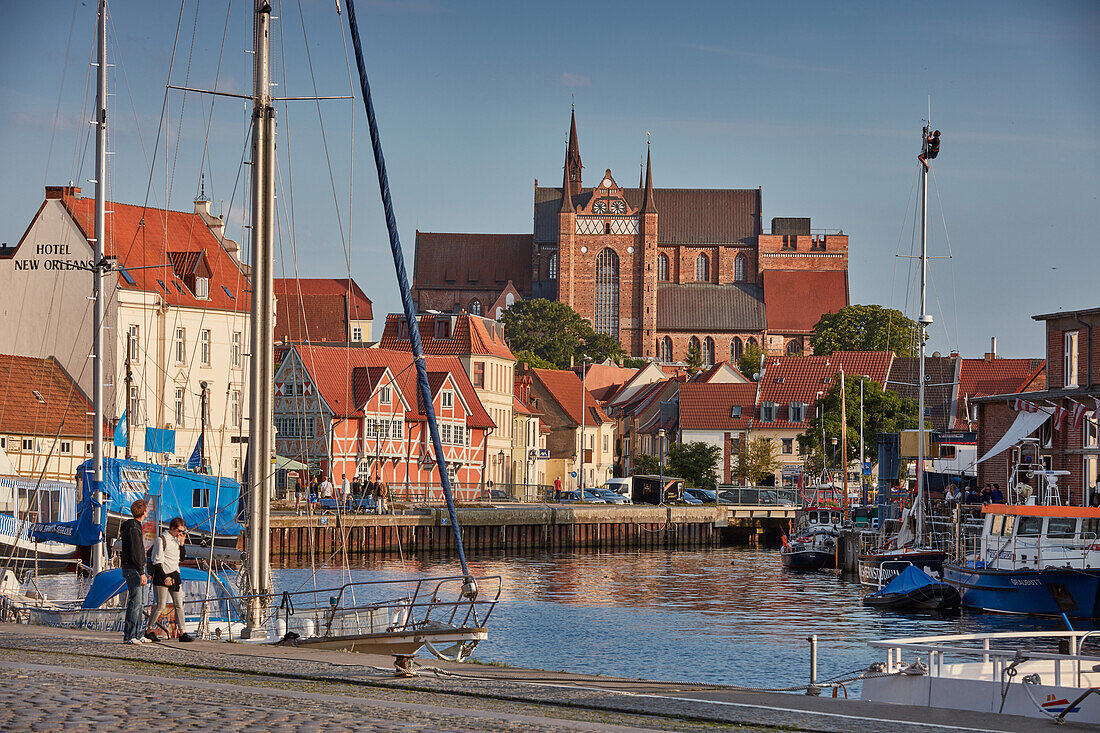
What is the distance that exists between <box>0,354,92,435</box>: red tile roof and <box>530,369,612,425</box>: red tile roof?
195 feet

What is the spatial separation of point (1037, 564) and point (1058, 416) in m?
9.82

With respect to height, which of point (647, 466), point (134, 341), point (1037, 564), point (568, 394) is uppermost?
point (568, 394)

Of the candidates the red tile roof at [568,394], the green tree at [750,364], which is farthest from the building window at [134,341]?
the green tree at [750,364]

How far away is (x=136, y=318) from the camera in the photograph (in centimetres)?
7050

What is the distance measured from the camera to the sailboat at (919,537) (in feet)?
158

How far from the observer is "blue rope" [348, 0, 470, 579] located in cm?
2097

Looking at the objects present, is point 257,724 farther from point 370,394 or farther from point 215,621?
point 370,394

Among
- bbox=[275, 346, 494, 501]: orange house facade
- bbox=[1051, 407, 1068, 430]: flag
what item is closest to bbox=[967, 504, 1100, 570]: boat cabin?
bbox=[1051, 407, 1068, 430]: flag

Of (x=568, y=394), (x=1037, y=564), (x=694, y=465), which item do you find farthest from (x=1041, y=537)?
(x=568, y=394)

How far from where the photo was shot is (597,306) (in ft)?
655

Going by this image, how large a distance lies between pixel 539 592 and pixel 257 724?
39174 millimetres

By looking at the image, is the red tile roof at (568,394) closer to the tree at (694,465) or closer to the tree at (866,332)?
the tree at (694,465)

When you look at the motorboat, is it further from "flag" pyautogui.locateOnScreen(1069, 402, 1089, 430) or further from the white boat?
the white boat

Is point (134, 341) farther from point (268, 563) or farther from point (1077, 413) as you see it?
point (268, 563)
